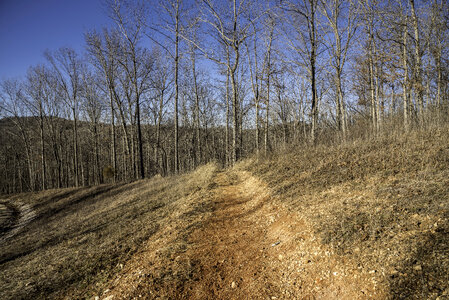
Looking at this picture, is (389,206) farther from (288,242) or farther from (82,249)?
(82,249)

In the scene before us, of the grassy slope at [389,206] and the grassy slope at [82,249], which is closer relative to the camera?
the grassy slope at [389,206]

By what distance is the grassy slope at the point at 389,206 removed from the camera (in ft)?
7.57

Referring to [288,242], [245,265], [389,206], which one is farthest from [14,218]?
[389,206]

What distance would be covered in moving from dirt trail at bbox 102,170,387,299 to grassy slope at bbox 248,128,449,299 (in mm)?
240

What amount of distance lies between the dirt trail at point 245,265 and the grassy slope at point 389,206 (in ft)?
Result: 0.79

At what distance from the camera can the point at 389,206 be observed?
342cm

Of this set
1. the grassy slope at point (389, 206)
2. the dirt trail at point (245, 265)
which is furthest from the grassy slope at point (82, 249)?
the grassy slope at point (389, 206)

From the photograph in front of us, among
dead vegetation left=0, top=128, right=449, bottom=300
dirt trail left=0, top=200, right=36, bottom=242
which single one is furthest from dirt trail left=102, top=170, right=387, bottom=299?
dirt trail left=0, top=200, right=36, bottom=242

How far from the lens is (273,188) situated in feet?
21.4

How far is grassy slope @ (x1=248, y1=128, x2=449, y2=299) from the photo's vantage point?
231 centimetres

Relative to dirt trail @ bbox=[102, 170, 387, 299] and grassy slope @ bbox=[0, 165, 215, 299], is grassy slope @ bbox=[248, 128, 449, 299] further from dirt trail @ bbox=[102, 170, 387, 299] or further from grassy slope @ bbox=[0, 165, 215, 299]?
grassy slope @ bbox=[0, 165, 215, 299]

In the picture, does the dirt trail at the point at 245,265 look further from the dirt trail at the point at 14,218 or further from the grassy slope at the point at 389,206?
the dirt trail at the point at 14,218

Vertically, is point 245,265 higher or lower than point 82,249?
higher

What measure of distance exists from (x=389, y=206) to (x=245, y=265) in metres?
2.32
